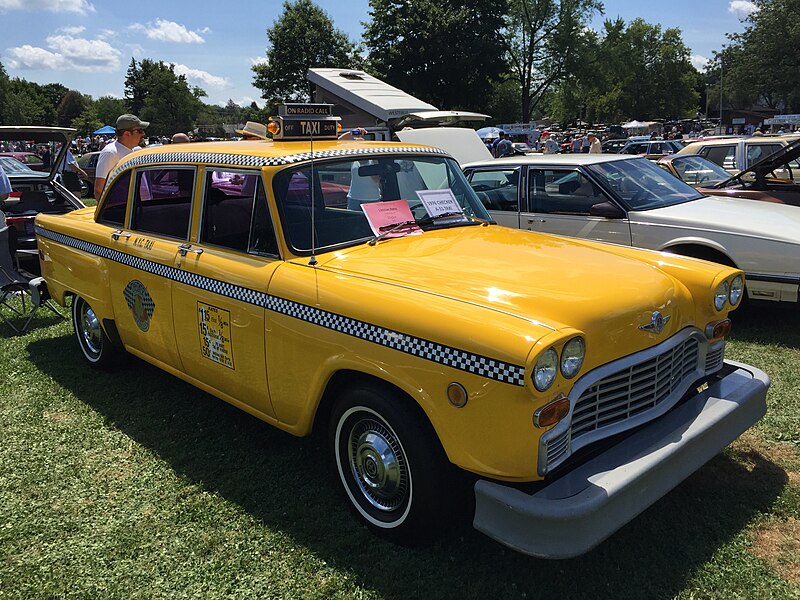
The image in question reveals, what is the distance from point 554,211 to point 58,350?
5.10 m

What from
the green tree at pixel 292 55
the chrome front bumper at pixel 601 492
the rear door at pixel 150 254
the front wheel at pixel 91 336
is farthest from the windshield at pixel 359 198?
the green tree at pixel 292 55

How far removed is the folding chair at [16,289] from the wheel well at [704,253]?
5.97 metres

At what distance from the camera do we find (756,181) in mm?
8062

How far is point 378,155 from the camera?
381 cm

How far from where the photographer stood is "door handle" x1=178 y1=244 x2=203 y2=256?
374 cm

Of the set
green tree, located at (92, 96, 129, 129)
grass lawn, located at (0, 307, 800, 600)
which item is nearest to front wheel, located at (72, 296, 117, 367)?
grass lawn, located at (0, 307, 800, 600)

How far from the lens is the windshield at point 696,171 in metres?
9.42

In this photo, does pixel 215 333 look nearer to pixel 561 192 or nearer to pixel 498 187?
pixel 561 192

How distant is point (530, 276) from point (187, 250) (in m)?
2.09

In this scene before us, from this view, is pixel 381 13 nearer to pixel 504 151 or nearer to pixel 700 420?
pixel 504 151

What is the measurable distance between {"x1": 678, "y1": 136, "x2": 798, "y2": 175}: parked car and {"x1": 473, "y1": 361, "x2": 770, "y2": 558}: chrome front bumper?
9.01 metres

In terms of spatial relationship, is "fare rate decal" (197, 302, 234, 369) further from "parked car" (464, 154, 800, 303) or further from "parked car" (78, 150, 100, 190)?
"parked car" (78, 150, 100, 190)

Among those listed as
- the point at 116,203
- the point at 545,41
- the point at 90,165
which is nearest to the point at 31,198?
the point at 116,203

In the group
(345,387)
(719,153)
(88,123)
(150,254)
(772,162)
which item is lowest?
(345,387)
